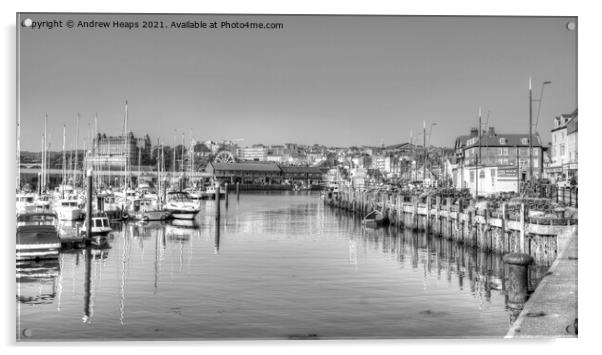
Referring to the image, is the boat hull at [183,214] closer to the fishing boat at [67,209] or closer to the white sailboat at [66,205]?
the white sailboat at [66,205]

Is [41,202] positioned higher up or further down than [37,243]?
higher up

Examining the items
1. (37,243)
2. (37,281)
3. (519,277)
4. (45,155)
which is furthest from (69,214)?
(519,277)

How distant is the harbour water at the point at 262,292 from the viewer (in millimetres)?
12359

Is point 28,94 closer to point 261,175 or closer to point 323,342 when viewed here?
point 323,342

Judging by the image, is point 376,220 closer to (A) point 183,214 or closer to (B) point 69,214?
(A) point 183,214

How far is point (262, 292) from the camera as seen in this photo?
15883 millimetres

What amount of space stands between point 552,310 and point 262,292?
739cm

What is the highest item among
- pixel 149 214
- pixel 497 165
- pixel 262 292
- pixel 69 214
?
pixel 497 165

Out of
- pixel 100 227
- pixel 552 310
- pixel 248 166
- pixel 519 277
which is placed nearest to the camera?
pixel 552 310

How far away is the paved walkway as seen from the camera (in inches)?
389

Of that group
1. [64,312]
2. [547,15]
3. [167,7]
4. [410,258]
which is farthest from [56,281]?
[547,15]

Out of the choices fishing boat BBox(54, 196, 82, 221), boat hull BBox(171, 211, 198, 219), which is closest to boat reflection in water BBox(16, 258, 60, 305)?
fishing boat BBox(54, 196, 82, 221)

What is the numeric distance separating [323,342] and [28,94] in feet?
20.6

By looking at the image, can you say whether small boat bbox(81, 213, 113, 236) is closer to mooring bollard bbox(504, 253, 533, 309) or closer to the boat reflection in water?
the boat reflection in water
